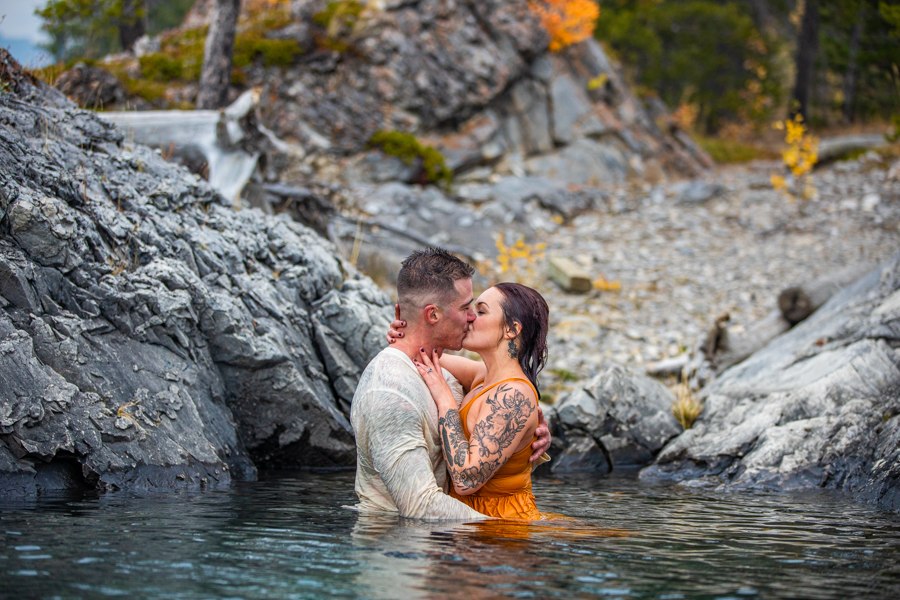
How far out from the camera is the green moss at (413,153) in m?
17.1

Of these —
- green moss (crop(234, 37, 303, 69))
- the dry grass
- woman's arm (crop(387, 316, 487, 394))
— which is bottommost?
the dry grass

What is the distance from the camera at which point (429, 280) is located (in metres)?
4.46

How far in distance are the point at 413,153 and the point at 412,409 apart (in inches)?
538

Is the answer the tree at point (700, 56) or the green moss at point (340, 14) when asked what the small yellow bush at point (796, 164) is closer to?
the tree at point (700, 56)

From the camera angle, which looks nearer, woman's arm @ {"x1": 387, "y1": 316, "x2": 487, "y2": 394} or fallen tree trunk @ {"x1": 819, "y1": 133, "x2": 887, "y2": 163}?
woman's arm @ {"x1": 387, "y1": 316, "x2": 487, "y2": 394}

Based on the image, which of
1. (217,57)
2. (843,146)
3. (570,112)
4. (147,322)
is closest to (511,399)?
(147,322)

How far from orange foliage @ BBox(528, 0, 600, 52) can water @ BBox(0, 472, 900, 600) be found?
17019 millimetres

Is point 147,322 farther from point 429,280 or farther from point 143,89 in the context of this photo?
point 143,89

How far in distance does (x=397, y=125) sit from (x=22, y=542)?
614 inches

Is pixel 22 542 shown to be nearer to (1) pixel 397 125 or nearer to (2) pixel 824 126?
(1) pixel 397 125

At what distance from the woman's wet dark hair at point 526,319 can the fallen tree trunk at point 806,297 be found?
7356mm

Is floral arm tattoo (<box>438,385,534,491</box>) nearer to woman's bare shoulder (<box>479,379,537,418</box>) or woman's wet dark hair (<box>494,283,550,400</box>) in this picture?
woman's bare shoulder (<box>479,379,537,418</box>)

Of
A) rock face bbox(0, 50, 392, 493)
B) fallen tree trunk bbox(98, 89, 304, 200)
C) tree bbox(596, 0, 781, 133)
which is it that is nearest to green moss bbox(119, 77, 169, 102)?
fallen tree trunk bbox(98, 89, 304, 200)

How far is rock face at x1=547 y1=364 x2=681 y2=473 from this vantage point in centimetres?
781
